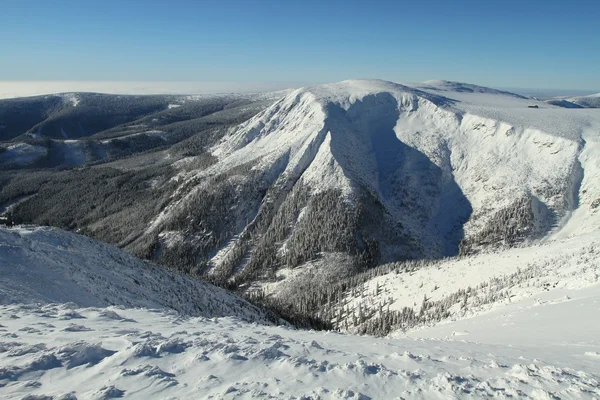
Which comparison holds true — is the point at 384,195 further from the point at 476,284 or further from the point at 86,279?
the point at 86,279

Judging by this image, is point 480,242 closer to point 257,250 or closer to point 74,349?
point 257,250

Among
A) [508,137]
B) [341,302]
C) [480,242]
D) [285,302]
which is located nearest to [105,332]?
[341,302]

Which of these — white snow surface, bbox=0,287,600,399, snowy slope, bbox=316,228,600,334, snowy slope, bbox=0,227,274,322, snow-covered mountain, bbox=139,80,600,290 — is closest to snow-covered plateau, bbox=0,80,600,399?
white snow surface, bbox=0,287,600,399

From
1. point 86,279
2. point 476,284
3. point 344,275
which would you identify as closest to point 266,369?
point 86,279

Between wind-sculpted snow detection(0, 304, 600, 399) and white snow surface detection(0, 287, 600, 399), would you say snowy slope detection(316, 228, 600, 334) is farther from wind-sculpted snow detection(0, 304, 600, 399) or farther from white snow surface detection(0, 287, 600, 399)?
wind-sculpted snow detection(0, 304, 600, 399)

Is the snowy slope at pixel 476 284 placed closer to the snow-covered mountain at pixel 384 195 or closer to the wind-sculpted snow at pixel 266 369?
the wind-sculpted snow at pixel 266 369

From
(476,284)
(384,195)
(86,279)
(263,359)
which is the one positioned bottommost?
(476,284)
